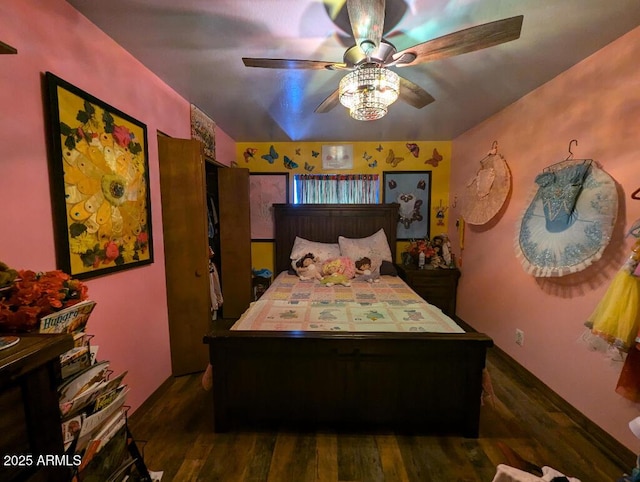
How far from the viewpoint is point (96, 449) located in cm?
100

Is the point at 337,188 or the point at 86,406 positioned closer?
the point at 86,406

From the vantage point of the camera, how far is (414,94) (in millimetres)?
1716

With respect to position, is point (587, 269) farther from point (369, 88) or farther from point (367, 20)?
point (367, 20)

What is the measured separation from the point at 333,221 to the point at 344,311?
5.49ft

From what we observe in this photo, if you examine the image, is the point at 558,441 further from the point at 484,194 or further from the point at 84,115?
the point at 84,115

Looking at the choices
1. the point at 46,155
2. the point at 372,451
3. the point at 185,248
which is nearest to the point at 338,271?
the point at 185,248

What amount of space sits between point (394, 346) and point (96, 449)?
1.39 m

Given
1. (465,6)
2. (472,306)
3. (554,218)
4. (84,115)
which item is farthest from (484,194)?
(84,115)

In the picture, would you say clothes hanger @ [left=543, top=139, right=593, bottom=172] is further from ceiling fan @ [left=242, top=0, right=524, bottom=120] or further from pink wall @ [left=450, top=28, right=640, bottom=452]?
ceiling fan @ [left=242, top=0, right=524, bottom=120]

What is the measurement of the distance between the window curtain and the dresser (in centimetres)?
307

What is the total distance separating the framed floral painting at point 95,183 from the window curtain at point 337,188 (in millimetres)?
2028

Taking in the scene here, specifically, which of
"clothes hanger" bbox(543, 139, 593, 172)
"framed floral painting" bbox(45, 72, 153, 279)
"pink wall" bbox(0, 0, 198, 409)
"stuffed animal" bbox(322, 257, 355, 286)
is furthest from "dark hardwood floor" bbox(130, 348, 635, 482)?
"clothes hanger" bbox(543, 139, 593, 172)

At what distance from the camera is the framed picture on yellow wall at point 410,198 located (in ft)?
11.7

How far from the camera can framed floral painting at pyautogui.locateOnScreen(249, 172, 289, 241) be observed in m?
3.63
